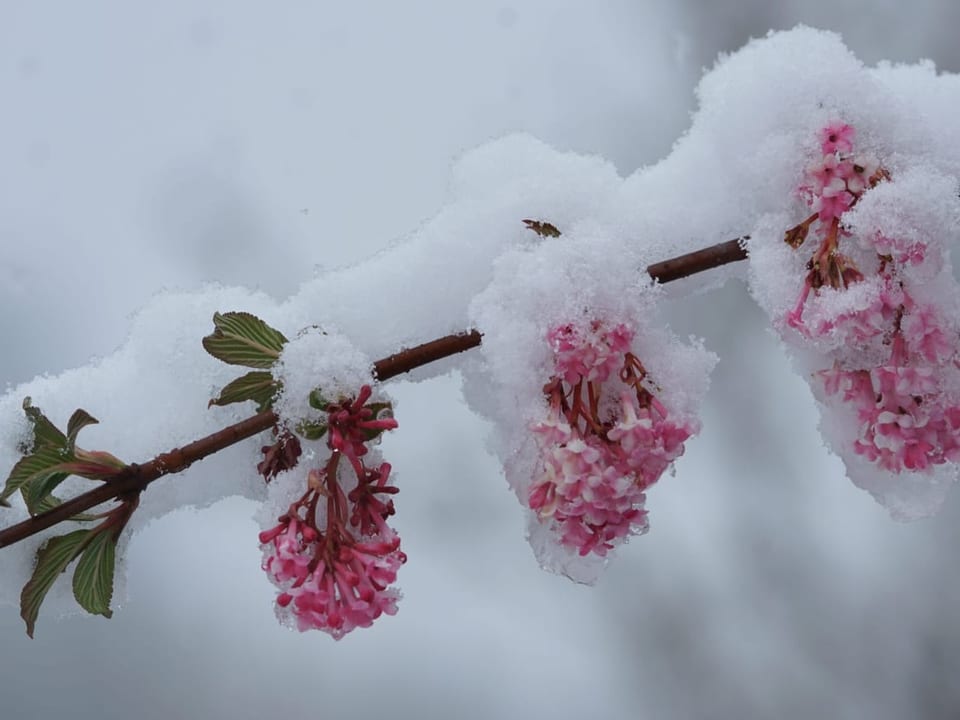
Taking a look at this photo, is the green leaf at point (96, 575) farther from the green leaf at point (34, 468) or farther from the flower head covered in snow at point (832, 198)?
the flower head covered in snow at point (832, 198)

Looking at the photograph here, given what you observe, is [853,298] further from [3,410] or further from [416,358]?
[3,410]

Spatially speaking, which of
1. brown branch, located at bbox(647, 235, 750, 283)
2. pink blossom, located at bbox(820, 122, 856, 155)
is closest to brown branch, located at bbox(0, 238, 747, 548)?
brown branch, located at bbox(647, 235, 750, 283)

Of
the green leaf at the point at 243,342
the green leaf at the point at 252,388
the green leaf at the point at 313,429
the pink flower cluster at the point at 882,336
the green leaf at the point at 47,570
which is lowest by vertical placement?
the green leaf at the point at 47,570

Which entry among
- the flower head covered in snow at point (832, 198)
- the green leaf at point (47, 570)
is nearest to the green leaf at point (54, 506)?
the green leaf at point (47, 570)

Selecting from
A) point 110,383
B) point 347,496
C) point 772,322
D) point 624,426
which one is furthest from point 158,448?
point 772,322

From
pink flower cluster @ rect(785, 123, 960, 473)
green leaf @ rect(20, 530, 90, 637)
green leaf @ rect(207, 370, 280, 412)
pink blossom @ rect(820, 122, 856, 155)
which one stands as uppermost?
pink blossom @ rect(820, 122, 856, 155)

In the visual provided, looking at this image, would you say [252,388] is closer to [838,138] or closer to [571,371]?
[571,371]

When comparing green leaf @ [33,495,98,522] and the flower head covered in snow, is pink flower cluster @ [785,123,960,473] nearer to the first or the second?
the flower head covered in snow
